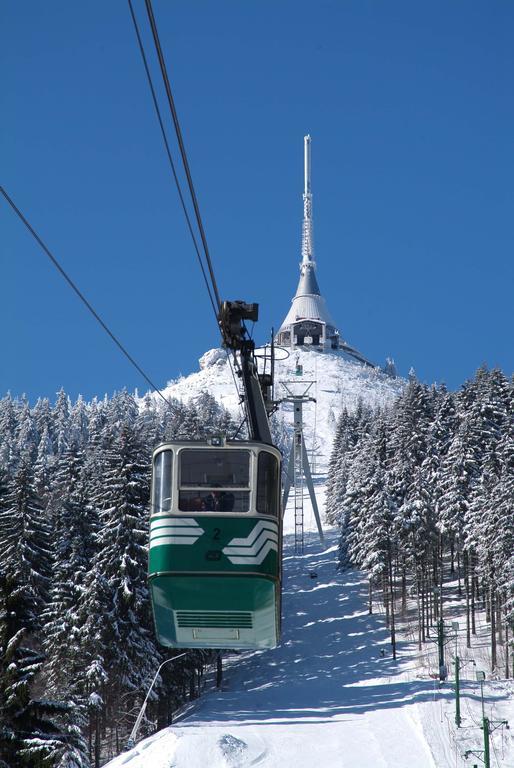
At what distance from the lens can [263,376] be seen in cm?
2988

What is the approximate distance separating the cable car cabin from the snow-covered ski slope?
29157 mm

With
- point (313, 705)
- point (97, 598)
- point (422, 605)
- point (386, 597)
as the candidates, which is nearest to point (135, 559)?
point (97, 598)

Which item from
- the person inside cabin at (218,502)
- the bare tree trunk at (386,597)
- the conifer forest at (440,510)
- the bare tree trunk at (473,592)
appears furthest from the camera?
the bare tree trunk at (386,597)

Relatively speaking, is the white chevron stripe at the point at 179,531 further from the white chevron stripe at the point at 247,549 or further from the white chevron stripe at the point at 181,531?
the white chevron stripe at the point at 247,549

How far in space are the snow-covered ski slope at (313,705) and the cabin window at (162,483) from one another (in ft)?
97.4

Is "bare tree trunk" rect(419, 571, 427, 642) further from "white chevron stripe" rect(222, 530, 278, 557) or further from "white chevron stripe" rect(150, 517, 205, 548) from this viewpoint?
"white chevron stripe" rect(150, 517, 205, 548)

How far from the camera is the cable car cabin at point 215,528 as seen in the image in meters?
18.2

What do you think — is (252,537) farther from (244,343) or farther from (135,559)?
(135,559)

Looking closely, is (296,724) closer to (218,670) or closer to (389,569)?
(218,670)

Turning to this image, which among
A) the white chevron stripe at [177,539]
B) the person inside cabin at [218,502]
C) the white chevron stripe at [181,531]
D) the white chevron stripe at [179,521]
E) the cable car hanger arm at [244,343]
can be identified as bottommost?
the white chevron stripe at [177,539]

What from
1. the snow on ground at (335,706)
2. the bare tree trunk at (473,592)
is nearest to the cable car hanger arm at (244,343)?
the snow on ground at (335,706)

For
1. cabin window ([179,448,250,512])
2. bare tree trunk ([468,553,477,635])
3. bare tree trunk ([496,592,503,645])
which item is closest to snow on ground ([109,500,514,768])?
bare tree trunk ([468,553,477,635])

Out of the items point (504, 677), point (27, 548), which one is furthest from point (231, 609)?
point (504, 677)

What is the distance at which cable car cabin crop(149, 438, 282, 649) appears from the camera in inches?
715
